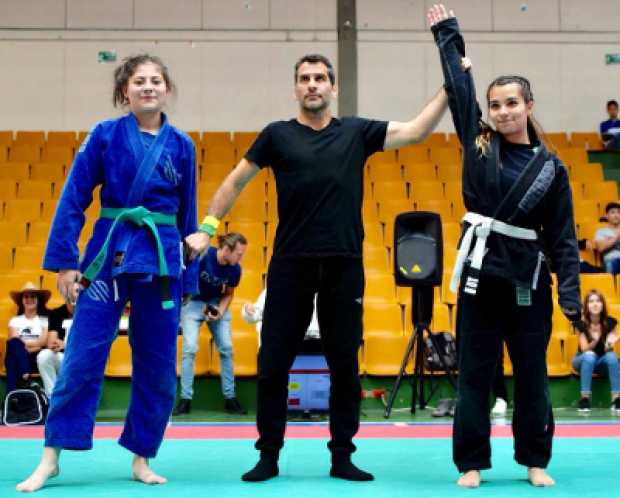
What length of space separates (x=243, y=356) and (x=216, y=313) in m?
0.61

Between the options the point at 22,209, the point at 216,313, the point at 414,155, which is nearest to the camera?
the point at 216,313

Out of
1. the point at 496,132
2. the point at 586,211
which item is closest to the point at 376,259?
the point at 586,211

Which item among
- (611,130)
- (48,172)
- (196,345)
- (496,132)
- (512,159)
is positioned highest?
(611,130)

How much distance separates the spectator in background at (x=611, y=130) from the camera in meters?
11.8

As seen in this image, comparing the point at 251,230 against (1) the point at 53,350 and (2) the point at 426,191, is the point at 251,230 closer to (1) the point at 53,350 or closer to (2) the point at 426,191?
(2) the point at 426,191

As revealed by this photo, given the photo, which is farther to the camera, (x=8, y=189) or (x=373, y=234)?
(x=8, y=189)

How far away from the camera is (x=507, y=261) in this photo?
3.39 metres

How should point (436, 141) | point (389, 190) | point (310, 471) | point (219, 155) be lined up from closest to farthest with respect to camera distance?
1. point (310, 471)
2. point (389, 190)
3. point (219, 155)
4. point (436, 141)

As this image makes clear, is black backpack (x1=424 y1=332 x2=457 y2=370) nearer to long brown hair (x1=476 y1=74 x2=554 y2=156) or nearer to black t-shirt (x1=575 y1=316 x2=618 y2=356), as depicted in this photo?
Answer: black t-shirt (x1=575 y1=316 x2=618 y2=356)

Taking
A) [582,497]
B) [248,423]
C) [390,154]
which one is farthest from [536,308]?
[390,154]

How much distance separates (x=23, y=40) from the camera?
12.5 metres

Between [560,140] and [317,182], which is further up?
[560,140]

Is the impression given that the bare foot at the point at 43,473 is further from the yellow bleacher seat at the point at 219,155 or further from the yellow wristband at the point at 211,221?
the yellow bleacher seat at the point at 219,155

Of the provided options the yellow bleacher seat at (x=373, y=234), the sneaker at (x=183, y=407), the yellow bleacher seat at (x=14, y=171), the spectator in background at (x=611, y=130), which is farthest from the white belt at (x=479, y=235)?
the spectator in background at (x=611, y=130)
